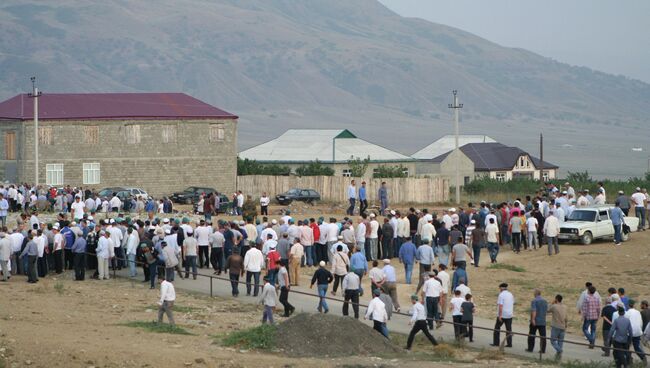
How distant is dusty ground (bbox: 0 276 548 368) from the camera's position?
25.5m

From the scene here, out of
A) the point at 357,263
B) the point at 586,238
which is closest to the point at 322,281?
the point at 357,263

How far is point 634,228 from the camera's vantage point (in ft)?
154

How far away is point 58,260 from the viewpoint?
36938mm

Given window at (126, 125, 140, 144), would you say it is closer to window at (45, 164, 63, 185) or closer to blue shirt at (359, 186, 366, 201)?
window at (45, 164, 63, 185)

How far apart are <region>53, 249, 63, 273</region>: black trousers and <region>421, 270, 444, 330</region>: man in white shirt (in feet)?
39.3

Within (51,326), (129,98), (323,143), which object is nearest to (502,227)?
(51,326)

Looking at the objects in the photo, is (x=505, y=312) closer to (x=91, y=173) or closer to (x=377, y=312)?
(x=377, y=312)

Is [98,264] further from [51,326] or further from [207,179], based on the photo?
[207,179]

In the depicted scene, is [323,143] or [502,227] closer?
[502,227]

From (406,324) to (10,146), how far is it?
37.6 m

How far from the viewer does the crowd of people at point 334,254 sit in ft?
93.2

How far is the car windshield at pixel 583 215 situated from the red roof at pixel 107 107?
2611cm

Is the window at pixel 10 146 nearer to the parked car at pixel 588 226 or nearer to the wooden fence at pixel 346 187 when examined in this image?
the wooden fence at pixel 346 187

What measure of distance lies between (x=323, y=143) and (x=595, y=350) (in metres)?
65.6
